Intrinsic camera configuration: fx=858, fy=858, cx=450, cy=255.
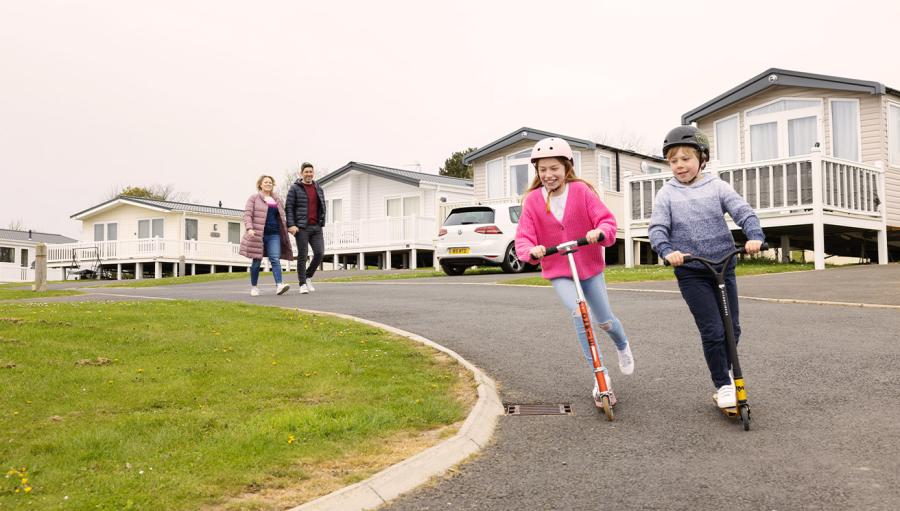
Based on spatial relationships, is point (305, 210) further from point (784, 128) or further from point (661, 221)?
point (784, 128)

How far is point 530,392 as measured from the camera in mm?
6391

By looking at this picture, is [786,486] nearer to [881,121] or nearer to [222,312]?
[222,312]

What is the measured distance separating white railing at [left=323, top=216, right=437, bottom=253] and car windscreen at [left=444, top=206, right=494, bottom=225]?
38.0 feet

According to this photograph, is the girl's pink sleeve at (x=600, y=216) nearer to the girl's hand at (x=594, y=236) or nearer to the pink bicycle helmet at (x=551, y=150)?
the girl's hand at (x=594, y=236)

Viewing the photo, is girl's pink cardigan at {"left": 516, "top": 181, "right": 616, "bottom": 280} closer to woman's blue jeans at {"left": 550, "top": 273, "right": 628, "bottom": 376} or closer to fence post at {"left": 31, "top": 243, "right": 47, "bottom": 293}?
woman's blue jeans at {"left": 550, "top": 273, "right": 628, "bottom": 376}

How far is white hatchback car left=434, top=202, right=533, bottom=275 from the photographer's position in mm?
19875

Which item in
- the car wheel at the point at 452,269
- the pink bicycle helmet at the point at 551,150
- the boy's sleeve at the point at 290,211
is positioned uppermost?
the boy's sleeve at the point at 290,211

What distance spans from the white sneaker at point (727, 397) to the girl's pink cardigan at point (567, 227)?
3.70 ft

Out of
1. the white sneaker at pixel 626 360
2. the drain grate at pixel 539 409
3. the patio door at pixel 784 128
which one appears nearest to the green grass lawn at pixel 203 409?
the drain grate at pixel 539 409

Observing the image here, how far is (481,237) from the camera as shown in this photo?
19.9 m

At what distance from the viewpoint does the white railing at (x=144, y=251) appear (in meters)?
44.5

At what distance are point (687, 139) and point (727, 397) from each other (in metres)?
1.65

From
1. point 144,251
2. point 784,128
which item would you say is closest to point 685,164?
point 784,128

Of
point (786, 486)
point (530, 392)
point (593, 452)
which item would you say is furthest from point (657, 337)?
point (786, 486)
